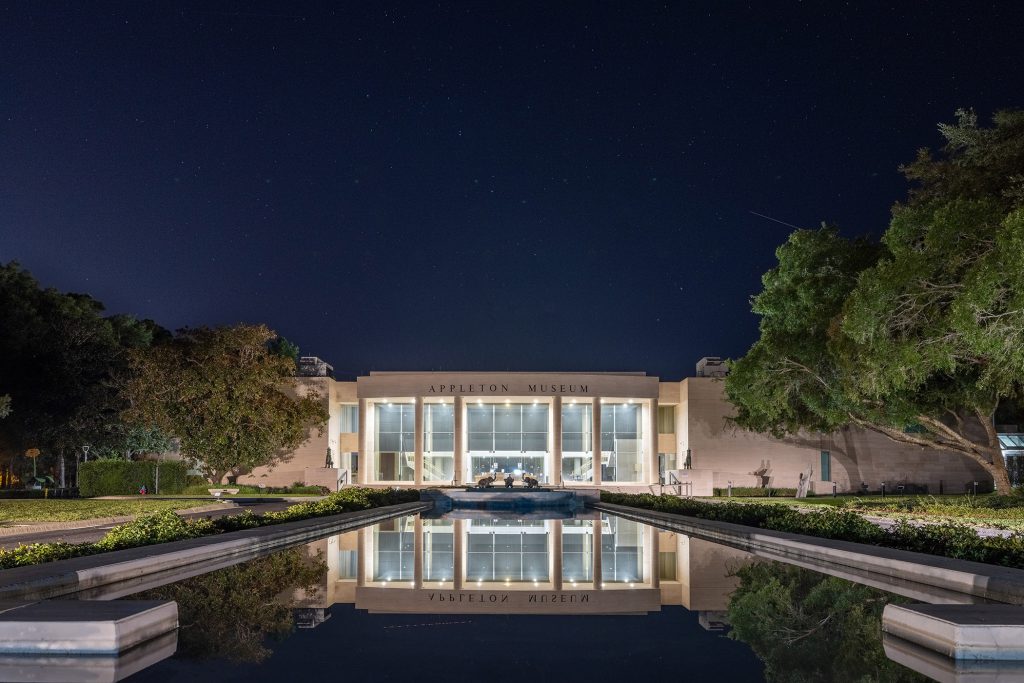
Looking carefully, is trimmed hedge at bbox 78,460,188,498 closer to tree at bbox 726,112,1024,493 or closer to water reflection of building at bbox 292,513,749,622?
water reflection of building at bbox 292,513,749,622

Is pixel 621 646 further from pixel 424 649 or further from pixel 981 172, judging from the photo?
pixel 981 172

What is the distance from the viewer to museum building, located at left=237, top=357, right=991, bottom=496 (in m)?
44.4

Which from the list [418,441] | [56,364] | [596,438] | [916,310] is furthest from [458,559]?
[418,441]

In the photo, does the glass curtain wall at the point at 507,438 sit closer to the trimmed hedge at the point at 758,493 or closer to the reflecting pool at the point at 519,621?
the trimmed hedge at the point at 758,493

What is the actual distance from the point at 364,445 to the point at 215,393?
12562 mm

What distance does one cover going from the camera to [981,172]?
20.5 metres

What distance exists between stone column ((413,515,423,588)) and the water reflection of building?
0.05ft

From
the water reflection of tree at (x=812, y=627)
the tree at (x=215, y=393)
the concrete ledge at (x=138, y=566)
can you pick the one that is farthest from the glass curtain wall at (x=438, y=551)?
the tree at (x=215, y=393)

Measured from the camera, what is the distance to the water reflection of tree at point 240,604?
280 inches

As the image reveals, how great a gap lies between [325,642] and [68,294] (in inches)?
1563

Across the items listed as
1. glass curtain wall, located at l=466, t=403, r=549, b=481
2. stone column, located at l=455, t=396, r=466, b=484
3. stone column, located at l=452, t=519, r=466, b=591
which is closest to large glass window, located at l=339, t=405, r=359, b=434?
glass curtain wall, located at l=466, t=403, r=549, b=481

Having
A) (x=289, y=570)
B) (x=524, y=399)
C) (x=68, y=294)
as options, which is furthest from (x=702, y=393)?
(x=289, y=570)

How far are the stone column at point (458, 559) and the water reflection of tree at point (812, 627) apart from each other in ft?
11.0

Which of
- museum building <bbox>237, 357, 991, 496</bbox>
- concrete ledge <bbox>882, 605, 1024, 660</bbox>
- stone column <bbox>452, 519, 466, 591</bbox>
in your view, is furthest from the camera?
museum building <bbox>237, 357, 991, 496</bbox>
